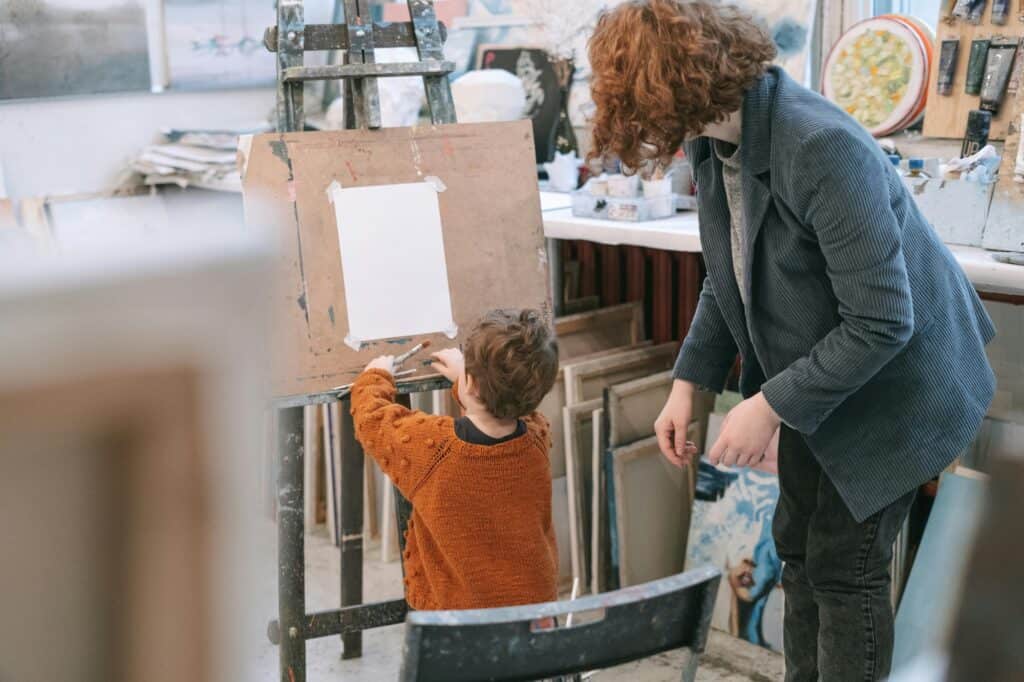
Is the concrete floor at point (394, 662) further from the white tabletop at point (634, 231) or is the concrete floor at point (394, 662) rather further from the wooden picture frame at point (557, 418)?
the white tabletop at point (634, 231)

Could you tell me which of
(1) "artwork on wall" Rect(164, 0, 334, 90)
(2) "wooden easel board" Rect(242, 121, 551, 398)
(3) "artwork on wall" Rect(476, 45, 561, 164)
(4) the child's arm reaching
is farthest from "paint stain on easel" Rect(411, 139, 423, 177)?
(1) "artwork on wall" Rect(164, 0, 334, 90)

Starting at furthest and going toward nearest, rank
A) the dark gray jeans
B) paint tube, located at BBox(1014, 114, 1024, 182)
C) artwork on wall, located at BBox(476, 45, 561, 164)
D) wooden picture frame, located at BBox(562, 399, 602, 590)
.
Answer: artwork on wall, located at BBox(476, 45, 561, 164) → wooden picture frame, located at BBox(562, 399, 602, 590) → paint tube, located at BBox(1014, 114, 1024, 182) → the dark gray jeans

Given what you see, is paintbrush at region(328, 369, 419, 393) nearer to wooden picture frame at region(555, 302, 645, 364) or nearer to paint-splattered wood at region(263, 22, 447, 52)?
paint-splattered wood at region(263, 22, 447, 52)

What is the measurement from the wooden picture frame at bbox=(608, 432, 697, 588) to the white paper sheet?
75cm

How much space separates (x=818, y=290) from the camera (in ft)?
4.96

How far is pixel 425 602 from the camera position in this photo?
1979 millimetres

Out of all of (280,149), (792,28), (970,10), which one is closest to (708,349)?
(280,149)

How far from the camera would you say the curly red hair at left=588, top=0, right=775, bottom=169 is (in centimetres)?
141

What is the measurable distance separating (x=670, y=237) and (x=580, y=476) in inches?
25.8

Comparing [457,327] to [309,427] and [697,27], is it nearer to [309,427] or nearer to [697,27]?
[697,27]

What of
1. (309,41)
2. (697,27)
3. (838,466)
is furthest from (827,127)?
(309,41)

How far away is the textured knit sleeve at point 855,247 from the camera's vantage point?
137 centimetres

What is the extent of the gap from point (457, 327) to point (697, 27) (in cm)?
84

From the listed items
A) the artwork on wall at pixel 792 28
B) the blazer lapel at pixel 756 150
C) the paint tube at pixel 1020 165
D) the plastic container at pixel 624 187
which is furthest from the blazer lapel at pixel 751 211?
the artwork on wall at pixel 792 28
